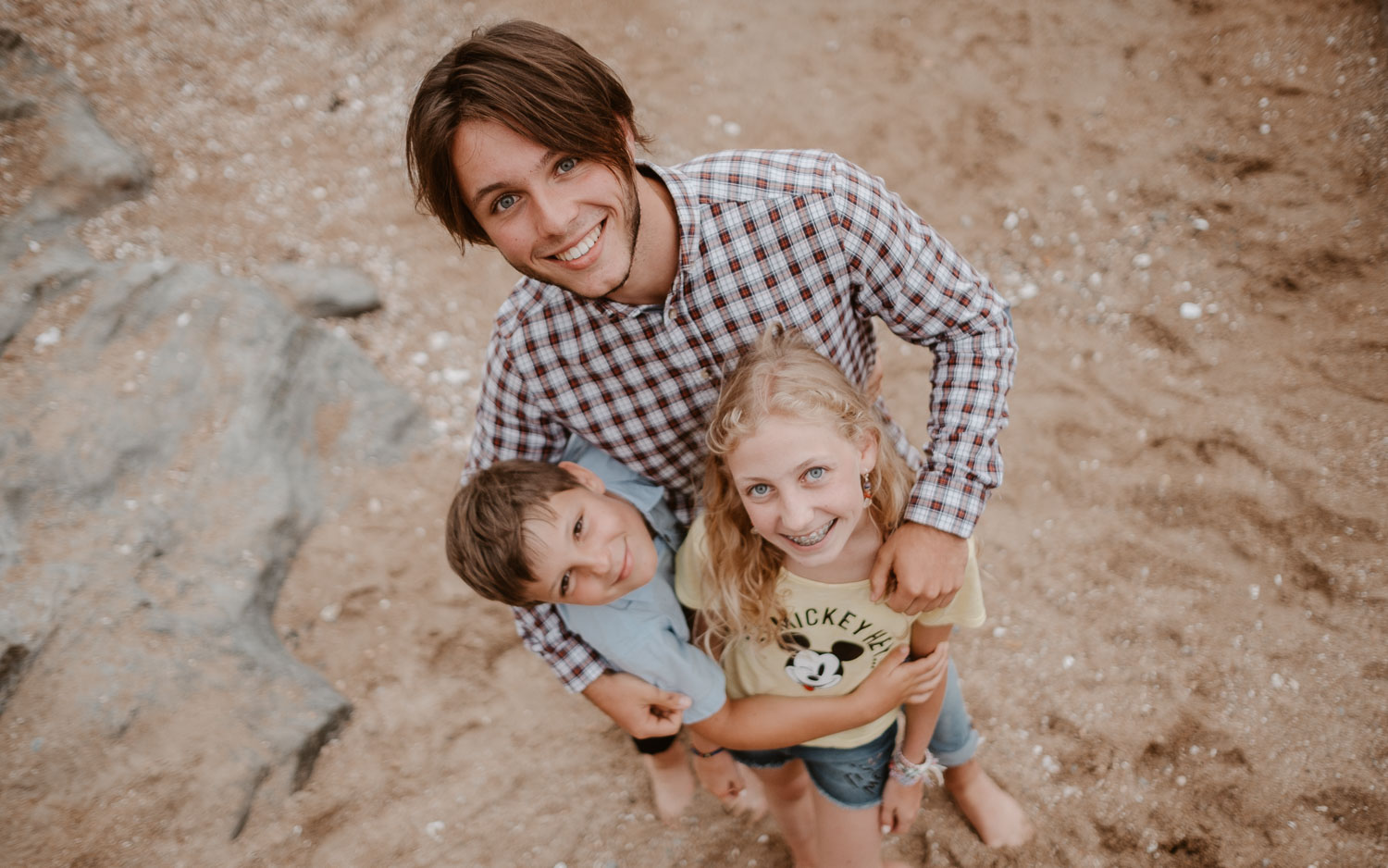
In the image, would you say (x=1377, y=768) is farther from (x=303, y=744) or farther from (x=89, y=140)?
(x=89, y=140)

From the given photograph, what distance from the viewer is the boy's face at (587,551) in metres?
1.88

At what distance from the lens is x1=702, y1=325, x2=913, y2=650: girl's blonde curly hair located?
69.1 inches

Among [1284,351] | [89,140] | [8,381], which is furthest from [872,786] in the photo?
[89,140]

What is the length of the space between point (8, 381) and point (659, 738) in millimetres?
2578

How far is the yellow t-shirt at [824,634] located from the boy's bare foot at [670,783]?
26.0 inches

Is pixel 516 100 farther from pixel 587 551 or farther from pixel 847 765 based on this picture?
pixel 847 765

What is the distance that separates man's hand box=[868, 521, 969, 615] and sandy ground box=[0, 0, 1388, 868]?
1171 mm

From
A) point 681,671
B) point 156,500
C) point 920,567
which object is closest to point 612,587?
point 681,671

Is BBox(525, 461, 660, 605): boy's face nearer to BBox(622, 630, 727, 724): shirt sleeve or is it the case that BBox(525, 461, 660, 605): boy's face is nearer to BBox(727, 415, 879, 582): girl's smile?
BBox(622, 630, 727, 724): shirt sleeve

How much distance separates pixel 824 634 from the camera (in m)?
1.96

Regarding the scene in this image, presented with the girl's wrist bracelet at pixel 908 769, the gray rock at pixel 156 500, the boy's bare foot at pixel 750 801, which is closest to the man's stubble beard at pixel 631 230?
the girl's wrist bracelet at pixel 908 769

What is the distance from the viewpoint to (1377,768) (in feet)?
8.06

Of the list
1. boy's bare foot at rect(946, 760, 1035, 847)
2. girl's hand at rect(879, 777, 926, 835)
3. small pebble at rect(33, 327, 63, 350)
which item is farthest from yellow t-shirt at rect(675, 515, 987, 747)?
small pebble at rect(33, 327, 63, 350)

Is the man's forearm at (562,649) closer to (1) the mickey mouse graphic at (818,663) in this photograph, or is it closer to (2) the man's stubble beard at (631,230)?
(1) the mickey mouse graphic at (818,663)
